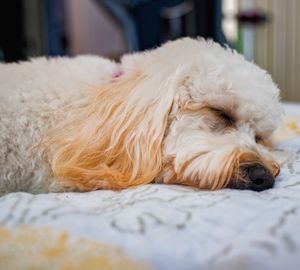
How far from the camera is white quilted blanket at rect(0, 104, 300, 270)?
66 centimetres

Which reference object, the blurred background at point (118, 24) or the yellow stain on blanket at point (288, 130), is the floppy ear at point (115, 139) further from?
the blurred background at point (118, 24)

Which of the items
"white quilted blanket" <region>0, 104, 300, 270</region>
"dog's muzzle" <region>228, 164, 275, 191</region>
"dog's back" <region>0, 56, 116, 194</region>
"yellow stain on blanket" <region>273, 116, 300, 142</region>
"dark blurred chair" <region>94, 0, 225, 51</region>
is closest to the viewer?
"white quilted blanket" <region>0, 104, 300, 270</region>

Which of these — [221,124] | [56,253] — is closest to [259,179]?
[221,124]

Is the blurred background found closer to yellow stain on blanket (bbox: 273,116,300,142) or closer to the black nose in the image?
yellow stain on blanket (bbox: 273,116,300,142)

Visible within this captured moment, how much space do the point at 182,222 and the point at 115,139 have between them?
1.26ft

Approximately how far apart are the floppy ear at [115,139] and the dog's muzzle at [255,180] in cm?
18

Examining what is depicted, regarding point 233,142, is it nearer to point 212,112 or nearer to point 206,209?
point 212,112

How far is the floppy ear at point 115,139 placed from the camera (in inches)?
41.9

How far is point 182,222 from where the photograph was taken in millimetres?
757

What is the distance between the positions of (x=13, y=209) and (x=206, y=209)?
333 mm

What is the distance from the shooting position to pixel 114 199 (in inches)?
36.3

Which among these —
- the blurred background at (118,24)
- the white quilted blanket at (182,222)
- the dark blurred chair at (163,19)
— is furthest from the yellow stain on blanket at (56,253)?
the dark blurred chair at (163,19)

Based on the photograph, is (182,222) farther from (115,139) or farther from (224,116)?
(224,116)

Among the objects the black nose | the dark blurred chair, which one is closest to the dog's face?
the black nose
